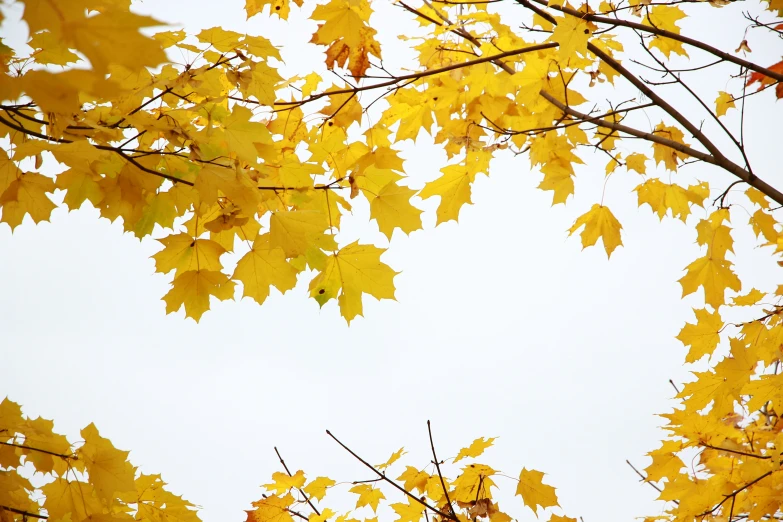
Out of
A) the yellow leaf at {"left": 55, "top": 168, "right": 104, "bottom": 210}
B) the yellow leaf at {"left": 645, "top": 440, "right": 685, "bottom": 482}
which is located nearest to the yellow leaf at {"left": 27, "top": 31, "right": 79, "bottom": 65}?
the yellow leaf at {"left": 55, "top": 168, "right": 104, "bottom": 210}

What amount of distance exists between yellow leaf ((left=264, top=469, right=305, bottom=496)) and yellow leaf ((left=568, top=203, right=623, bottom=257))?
1759 mm

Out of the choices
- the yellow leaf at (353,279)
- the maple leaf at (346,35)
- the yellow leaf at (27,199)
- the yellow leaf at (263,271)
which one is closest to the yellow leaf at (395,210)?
Answer: the yellow leaf at (353,279)

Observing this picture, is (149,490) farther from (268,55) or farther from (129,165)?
(268,55)

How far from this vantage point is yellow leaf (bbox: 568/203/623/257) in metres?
2.82

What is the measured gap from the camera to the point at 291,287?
1.93 meters

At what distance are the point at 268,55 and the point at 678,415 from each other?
234 cm

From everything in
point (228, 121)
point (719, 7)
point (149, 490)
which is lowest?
point (149, 490)

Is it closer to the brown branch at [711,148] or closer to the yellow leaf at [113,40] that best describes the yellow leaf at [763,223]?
the brown branch at [711,148]

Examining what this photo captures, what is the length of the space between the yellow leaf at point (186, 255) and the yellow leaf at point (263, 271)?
0.13 m

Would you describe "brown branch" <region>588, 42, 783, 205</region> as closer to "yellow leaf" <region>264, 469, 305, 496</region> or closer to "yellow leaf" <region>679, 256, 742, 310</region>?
"yellow leaf" <region>679, 256, 742, 310</region>

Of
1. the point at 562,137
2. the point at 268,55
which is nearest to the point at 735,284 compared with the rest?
the point at 562,137

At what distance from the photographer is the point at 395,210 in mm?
2088

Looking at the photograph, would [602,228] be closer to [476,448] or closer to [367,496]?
[476,448]

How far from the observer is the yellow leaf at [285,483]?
8.73 feet
